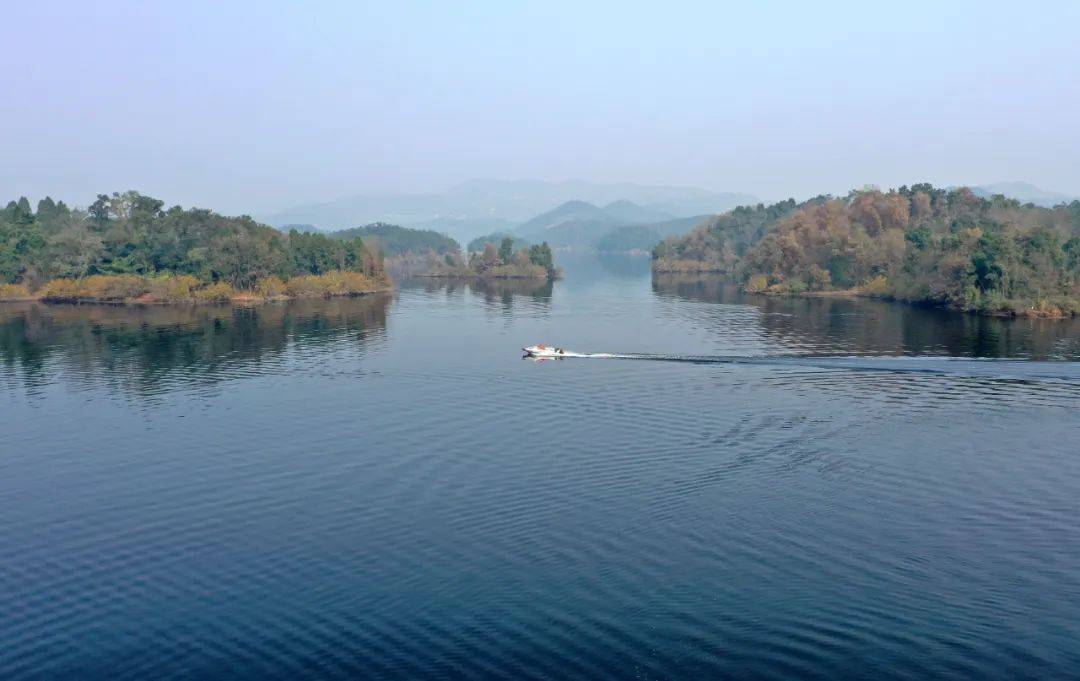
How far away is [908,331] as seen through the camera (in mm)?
102250

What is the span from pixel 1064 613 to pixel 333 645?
77.2ft

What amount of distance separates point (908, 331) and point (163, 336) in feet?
269

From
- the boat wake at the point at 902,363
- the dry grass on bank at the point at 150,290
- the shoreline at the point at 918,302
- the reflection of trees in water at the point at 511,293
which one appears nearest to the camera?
Result: the boat wake at the point at 902,363

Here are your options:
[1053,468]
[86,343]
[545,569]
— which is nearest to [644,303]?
[86,343]

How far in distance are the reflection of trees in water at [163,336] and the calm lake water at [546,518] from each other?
1.92 metres

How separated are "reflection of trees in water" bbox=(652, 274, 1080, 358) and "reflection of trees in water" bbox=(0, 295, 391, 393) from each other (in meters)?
48.2

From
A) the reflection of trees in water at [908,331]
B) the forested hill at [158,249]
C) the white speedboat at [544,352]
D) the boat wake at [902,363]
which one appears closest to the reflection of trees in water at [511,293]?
the forested hill at [158,249]

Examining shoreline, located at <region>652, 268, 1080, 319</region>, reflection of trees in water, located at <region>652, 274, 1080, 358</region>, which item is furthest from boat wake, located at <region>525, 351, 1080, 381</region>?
shoreline, located at <region>652, 268, 1080, 319</region>

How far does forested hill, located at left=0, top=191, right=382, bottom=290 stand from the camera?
5979 inches

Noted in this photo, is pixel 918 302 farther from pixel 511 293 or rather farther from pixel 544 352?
pixel 544 352

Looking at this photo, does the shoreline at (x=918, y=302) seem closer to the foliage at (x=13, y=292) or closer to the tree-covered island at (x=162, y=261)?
the tree-covered island at (x=162, y=261)

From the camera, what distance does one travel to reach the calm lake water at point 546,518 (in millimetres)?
28734

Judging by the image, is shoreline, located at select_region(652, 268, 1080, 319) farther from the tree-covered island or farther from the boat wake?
the tree-covered island

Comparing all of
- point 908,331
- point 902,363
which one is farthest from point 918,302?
point 902,363
